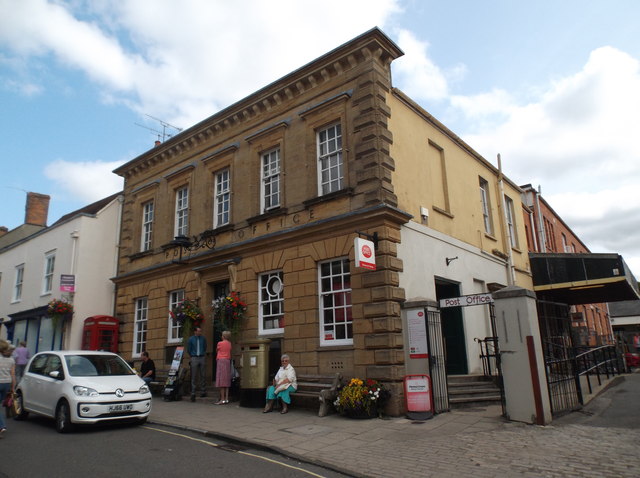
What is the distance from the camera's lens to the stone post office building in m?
11.6

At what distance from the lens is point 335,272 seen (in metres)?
12.3

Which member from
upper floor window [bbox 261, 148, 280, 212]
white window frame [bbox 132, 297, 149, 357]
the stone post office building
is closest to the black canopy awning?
the stone post office building

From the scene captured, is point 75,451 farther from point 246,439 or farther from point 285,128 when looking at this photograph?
point 285,128

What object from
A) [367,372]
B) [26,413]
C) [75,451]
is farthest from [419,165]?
[26,413]

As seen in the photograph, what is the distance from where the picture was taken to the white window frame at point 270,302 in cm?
1330

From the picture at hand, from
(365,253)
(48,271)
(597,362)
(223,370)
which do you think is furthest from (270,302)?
(48,271)

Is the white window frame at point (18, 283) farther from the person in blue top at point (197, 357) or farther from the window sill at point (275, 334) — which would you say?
the window sill at point (275, 334)

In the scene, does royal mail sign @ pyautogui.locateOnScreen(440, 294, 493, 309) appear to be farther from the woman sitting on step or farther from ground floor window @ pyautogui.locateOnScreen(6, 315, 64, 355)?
ground floor window @ pyautogui.locateOnScreen(6, 315, 64, 355)

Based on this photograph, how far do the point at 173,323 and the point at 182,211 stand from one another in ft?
13.4

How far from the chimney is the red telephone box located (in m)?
16.2

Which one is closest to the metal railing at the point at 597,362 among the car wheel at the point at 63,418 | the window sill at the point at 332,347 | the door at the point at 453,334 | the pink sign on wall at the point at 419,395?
the door at the point at 453,334

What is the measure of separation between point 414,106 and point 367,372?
774 centimetres

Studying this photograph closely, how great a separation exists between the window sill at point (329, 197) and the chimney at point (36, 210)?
2560 centimetres

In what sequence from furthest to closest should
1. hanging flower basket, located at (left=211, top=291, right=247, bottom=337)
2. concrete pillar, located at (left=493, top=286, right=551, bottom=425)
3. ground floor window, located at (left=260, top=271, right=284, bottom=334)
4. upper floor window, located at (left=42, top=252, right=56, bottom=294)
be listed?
upper floor window, located at (left=42, top=252, right=56, bottom=294) < hanging flower basket, located at (left=211, top=291, right=247, bottom=337) < ground floor window, located at (left=260, top=271, right=284, bottom=334) < concrete pillar, located at (left=493, top=286, right=551, bottom=425)
